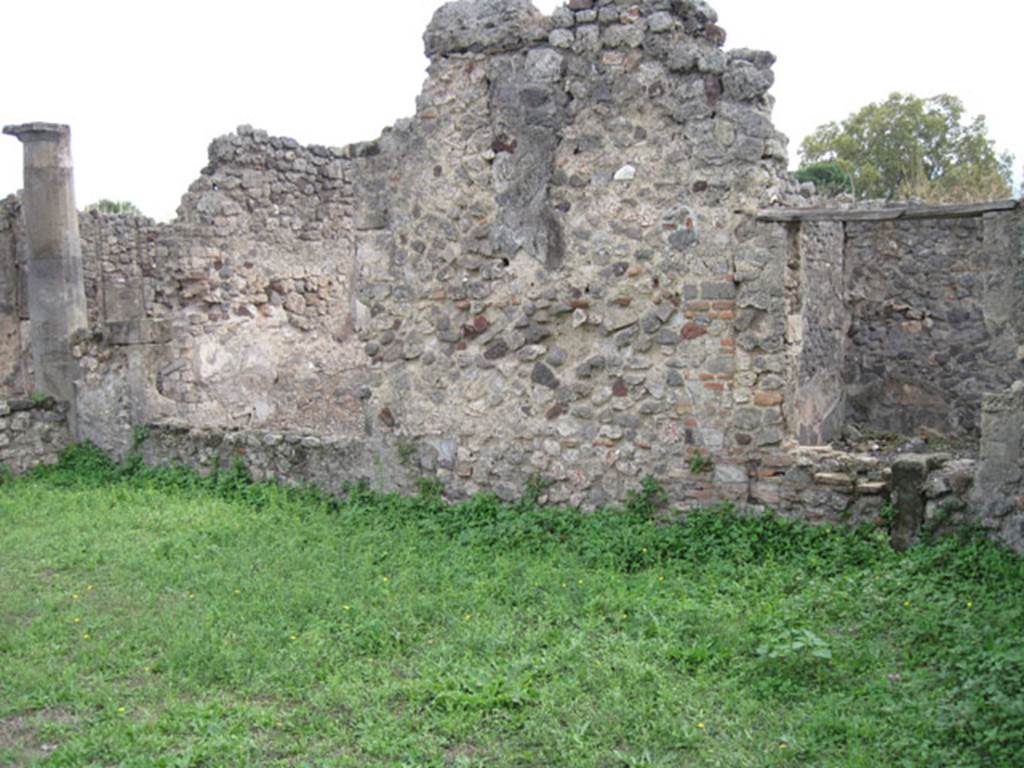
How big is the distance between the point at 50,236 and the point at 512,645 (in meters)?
9.10

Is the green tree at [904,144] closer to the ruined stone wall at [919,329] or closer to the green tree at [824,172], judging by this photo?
the green tree at [824,172]

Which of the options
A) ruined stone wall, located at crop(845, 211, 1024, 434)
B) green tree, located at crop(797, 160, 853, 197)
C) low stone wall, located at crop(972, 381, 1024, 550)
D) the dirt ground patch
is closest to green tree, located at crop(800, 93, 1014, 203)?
green tree, located at crop(797, 160, 853, 197)

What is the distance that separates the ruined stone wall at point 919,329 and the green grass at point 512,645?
6.66 metres

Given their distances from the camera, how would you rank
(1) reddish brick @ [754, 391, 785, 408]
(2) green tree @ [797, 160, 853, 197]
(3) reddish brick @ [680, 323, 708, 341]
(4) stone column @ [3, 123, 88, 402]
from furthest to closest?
(2) green tree @ [797, 160, 853, 197] → (4) stone column @ [3, 123, 88, 402] → (3) reddish brick @ [680, 323, 708, 341] → (1) reddish brick @ [754, 391, 785, 408]

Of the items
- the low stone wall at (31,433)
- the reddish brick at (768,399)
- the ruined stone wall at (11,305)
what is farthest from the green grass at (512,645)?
the ruined stone wall at (11,305)

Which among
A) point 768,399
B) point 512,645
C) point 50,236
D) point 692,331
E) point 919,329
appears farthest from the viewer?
point 919,329

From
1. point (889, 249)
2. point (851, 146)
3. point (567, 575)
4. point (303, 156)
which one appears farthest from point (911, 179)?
point (567, 575)

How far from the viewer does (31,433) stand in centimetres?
1053

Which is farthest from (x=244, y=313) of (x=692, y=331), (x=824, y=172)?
(x=824, y=172)

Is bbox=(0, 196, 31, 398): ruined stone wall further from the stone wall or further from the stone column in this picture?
the stone wall

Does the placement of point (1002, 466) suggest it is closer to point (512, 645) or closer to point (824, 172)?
point (512, 645)

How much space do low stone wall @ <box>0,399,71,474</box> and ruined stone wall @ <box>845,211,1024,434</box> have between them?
31.3 ft

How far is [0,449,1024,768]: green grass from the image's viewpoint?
4121 millimetres

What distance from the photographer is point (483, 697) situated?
178 inches
